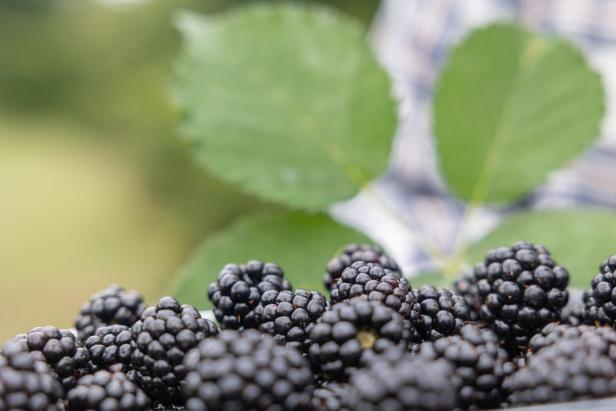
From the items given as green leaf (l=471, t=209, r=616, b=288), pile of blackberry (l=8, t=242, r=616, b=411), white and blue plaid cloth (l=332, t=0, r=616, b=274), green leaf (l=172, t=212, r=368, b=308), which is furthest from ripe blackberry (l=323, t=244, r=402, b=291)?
white and blue plaid cloth (l=332, t=0, r=616, b=274)

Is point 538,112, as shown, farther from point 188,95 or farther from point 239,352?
point 239,352

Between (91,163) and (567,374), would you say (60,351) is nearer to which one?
(567,374)

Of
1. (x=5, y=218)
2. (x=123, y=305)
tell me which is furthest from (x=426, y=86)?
(x=123, y=305)

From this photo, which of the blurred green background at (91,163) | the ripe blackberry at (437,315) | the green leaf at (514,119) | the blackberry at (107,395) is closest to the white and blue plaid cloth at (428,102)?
the blurred green background at (91,163)

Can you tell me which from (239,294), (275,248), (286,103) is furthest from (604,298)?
(286,103)

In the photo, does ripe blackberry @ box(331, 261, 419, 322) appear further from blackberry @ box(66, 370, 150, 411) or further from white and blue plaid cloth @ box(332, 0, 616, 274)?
white and blue plaid cloth @ box(332, 0, 616, 274)

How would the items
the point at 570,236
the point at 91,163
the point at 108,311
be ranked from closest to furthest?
the point at 108,311, the point at 570,236, the point at 91,163
